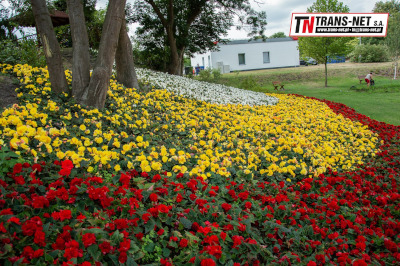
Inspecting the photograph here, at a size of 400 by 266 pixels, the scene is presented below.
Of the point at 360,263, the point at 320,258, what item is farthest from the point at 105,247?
the point at 360,263

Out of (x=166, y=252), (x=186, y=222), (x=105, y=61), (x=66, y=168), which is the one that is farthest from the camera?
(x=105, y=61)

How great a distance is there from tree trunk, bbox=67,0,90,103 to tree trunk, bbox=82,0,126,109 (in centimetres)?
24

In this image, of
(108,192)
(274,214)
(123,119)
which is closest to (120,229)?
(108,192)

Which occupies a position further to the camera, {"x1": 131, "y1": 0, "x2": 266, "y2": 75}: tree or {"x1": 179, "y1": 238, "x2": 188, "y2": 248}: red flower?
{"x1": 131, "y1": 0, "x2": 266, "y2": 75}: tree

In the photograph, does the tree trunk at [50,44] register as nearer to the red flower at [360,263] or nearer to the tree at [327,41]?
the red flower at [360,263]

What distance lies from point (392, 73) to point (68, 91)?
29163 mm

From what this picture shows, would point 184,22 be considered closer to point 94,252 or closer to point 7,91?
point 7,91

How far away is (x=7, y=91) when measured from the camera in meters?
5.20

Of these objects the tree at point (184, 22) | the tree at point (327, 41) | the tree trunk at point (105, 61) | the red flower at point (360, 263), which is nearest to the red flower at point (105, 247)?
the red flower at point (360, 263)

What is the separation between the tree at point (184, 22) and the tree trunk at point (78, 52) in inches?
356

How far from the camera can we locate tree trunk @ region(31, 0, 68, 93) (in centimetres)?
496

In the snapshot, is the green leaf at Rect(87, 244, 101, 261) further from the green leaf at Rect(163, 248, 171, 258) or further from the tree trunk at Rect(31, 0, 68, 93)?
the tree trunk at Rect(31, 0, 68, 93)

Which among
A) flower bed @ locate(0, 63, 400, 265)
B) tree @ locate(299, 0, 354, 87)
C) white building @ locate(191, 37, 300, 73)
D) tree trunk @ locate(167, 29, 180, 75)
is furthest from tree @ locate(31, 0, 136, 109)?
white building @ locate(191, 37, 300, 73)

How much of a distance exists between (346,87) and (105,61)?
19.7m
